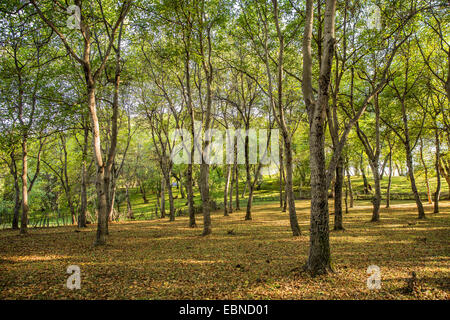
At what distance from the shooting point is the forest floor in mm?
4531

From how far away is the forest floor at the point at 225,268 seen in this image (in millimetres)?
4531

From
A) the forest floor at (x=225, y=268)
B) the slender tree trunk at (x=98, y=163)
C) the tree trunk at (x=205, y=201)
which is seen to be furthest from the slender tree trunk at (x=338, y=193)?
the slender tree trunk at (x=98, y=163)

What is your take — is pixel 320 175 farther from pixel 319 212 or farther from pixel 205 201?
pixel 205 201

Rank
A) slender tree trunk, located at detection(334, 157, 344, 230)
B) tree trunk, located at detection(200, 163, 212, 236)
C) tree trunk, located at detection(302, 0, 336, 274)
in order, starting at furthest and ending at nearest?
tree trunk, located at detection(200, 163, 212, 236), slender tree trunk, located at detection(334, 157, 344, 230), tree trunk, located at detection(302, 0, 336, 274)

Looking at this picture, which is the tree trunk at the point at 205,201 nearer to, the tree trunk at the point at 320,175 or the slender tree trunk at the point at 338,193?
the slender tree trunk at the point at 338,193

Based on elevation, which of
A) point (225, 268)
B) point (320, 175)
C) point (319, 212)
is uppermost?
point (320, 175)

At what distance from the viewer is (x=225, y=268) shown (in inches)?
243

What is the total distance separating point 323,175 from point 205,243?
6.29m

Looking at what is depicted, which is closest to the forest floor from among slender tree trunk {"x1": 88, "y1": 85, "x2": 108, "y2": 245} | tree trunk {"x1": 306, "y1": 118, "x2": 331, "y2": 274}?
tree trunk {"x1": 306, "y1": 118, "x2": 331, "y2": 274}

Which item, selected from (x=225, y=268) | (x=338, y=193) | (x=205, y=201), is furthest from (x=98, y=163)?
(x=338, y=193)

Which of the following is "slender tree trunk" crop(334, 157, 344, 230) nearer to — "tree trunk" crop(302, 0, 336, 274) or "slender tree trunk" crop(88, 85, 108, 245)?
Result: "tree trunk" crop(302, 0, 336, 274)

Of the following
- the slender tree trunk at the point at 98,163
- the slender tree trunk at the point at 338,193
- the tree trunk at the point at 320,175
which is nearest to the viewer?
the tree trunk at the point at 320,175

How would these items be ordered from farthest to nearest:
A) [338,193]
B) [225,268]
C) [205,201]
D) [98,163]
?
[205,201]
[338,193]
[98,163]
[225,268]
